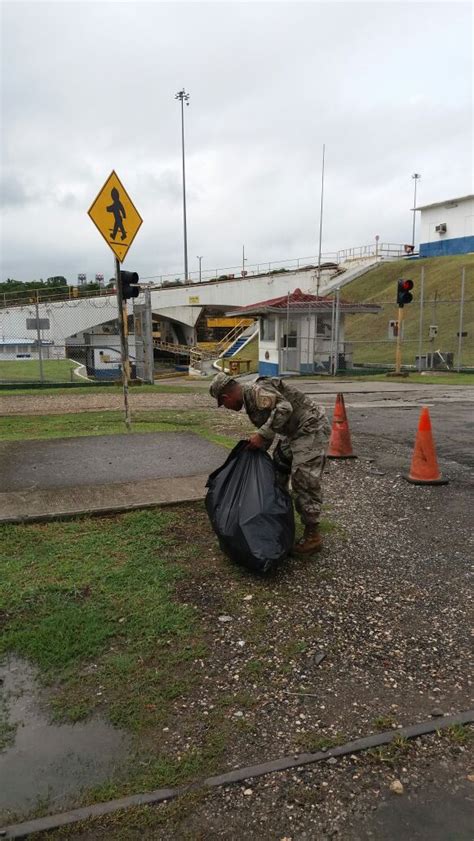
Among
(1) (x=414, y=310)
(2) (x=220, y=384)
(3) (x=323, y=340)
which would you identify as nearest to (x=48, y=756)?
(2) (x=220, y=384)

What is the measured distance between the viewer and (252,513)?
354cm

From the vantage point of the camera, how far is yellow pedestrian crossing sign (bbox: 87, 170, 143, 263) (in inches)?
308

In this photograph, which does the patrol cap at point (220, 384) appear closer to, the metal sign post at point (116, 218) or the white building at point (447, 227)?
the metal sign post at point (116, 218)

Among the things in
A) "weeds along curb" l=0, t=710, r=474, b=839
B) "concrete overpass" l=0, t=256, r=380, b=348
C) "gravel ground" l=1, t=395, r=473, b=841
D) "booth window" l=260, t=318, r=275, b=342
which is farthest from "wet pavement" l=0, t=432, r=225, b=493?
"concrete overpass" l=0, t=256, r=380, b=348

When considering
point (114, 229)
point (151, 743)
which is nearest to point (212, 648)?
point (151, 743)

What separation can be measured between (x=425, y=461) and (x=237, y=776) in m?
4.33

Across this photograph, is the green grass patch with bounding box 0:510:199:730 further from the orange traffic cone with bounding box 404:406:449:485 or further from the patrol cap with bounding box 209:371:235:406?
the orange traffic cone with bounding box 404:406:449:485

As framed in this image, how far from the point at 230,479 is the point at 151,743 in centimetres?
171

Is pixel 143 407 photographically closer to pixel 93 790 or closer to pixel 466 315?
pixel 93 790

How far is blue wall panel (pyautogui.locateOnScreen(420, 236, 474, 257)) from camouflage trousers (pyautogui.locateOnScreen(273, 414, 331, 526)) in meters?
50.9

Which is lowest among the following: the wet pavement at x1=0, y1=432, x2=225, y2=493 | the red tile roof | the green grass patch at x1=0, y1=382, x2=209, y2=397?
the wet pavement at x1=0, y1=432, x2=225, y2=493

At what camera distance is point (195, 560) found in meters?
3.93

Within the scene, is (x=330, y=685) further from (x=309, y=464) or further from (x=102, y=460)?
(x=102, y=460)

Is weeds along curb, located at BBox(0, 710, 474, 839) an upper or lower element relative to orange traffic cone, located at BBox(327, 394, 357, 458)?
lower
